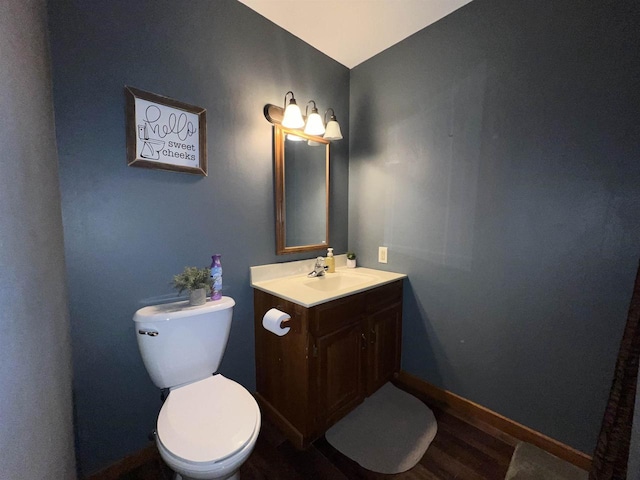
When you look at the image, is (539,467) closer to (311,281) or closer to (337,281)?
(337,281)

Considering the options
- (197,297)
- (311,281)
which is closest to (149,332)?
(197,297)

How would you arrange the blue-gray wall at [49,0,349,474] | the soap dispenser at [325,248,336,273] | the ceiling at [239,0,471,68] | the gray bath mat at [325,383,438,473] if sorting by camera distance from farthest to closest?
1. the soap dispenser at [325,248,336,273]
2. the ceiling at [239,0,471,68]
3. the gray bath mat at [325,383,438,473]
4. the blue-gray wall at [49,0,349,474]

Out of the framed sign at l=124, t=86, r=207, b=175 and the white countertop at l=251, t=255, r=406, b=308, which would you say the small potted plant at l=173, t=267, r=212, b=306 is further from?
the framed sign at l=124, t=86, r=207, b=175

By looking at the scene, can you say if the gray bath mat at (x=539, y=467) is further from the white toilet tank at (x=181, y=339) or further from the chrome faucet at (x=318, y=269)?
the white toilet tank at (x=181, y=339)

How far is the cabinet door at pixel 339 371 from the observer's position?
1.39 meters

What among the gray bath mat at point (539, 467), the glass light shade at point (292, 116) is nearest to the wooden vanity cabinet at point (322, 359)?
the gray bath mat at point (539, 467)

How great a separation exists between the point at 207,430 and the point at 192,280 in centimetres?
63

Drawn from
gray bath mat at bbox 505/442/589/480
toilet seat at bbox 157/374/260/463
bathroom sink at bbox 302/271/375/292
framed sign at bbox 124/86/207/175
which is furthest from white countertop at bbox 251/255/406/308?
gray bath mat at bbox 505/442/589/480

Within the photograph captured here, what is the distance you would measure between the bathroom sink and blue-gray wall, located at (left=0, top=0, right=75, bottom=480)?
1.17 m

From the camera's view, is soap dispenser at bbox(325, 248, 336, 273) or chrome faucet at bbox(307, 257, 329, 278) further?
soap dispenser at bbox(325, 248, 336, 273)

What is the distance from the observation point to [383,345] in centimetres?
177

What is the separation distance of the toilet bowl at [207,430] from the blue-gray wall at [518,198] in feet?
4.34

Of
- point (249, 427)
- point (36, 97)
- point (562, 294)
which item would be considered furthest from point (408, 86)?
point (249, 427)

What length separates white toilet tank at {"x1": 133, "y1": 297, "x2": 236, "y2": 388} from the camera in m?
1.14
